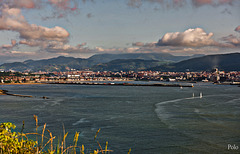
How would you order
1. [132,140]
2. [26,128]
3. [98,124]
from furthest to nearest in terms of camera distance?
[98,124], [26,128], [132,140]

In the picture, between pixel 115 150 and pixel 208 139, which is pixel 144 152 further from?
pixel 208 139

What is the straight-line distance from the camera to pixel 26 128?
31.6 metres

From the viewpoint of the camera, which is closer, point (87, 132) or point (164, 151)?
point (164, 151)

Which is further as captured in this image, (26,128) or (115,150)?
(26,128)

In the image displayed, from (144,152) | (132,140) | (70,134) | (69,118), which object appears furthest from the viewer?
(69,118)

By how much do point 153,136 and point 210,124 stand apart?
10.9 metres

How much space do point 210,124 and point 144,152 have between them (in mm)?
15424

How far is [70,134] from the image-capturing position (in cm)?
2900

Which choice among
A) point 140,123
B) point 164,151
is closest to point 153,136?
point 164,151

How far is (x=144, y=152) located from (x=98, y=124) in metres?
12.6

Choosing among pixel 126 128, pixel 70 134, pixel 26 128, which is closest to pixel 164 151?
pixel 126 128

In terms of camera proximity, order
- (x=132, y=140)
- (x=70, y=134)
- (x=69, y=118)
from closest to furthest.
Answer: (x=132, y=140) → (x=70, y=134) → (x=69, y=118)

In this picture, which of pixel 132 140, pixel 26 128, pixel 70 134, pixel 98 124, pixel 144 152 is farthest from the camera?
pixel 98 124

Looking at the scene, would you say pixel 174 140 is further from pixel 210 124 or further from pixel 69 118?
pixel 69 118
